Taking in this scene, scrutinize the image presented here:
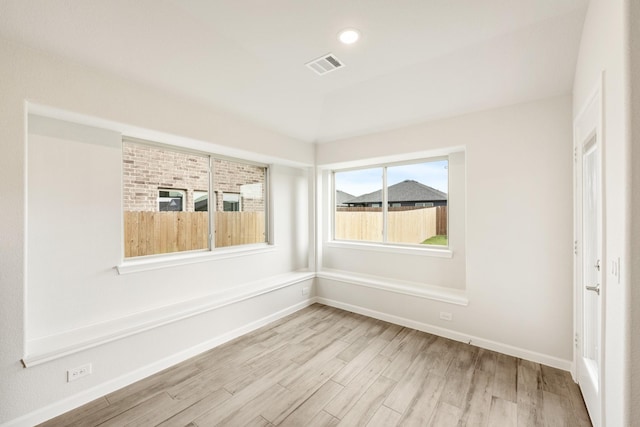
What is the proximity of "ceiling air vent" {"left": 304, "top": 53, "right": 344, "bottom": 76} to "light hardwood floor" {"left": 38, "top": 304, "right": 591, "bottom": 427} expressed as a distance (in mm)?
2927

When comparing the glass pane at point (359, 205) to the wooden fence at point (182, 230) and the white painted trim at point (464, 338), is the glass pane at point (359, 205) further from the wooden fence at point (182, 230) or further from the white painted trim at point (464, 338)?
the wooden fence at point (182, 230)

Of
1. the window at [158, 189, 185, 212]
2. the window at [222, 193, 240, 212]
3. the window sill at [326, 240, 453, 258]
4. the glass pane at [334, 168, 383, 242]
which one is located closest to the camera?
the window at [158, 189, 185, 212]

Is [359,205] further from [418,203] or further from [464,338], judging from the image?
[464,338]

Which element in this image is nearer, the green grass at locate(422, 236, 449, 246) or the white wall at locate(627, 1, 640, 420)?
the white wall at locate(627, 1, 640, 420)

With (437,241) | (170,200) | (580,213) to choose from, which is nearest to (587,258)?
(580,213)

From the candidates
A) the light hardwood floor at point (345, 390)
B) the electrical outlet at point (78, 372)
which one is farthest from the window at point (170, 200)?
the light hardwood floor at point (345, 390)

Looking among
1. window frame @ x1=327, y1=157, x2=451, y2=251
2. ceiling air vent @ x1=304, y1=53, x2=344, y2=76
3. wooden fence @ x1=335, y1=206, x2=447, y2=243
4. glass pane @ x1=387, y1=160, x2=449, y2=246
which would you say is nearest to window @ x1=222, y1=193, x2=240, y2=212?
window frame @ x1=327, y1=157, x2=451, y2=251

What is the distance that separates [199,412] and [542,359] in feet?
10.1

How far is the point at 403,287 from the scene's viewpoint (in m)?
3.50

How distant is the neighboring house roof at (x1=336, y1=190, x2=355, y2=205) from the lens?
4.57m

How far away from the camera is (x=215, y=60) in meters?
2.38

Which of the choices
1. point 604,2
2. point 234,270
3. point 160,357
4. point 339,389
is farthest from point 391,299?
point 604,2

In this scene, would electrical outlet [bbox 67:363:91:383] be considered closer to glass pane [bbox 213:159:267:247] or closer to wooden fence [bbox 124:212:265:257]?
wooden fence [bbox 124:212:265:257]

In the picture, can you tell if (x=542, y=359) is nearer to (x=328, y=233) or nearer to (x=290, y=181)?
(x=328, y=233)
